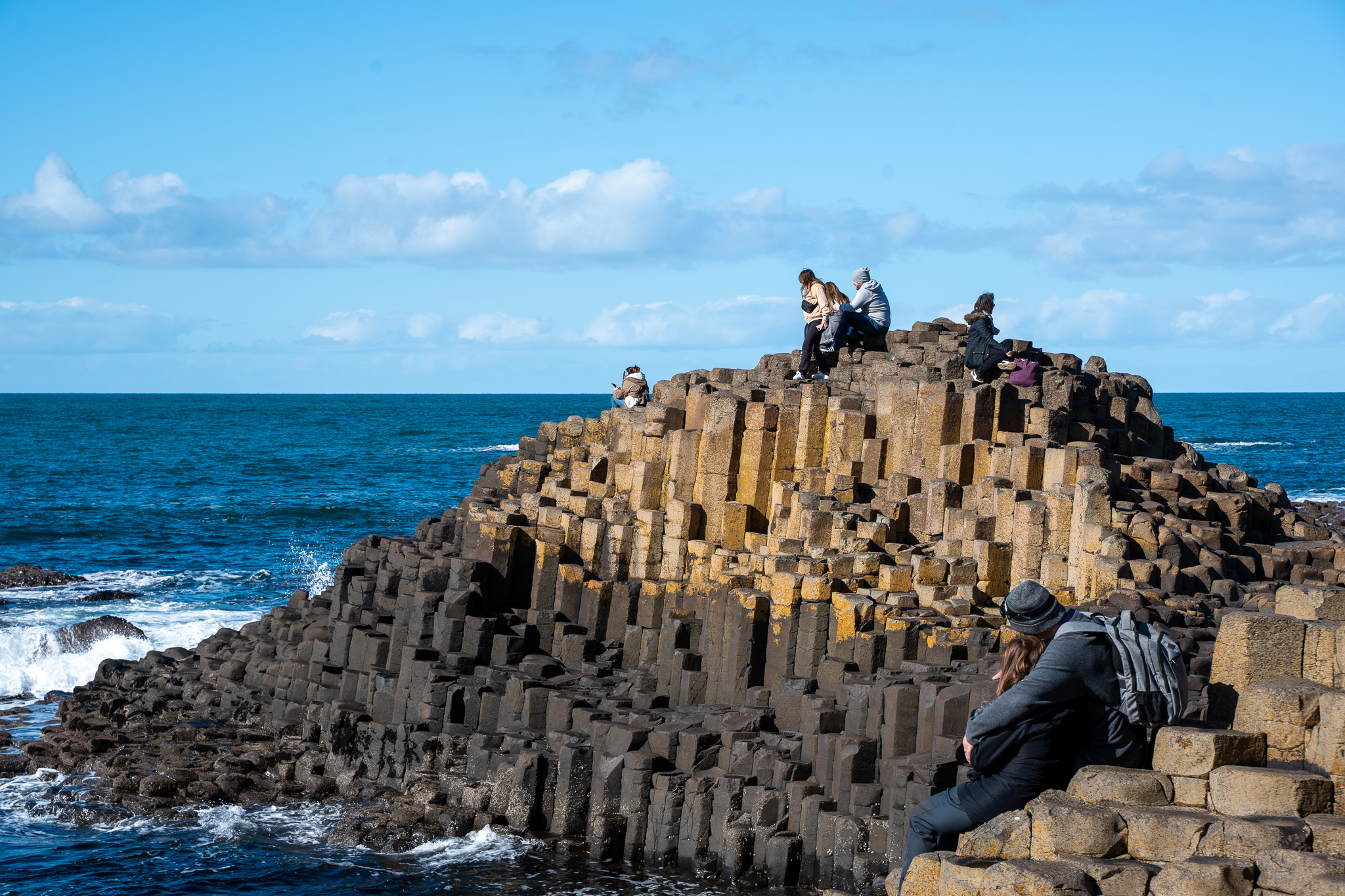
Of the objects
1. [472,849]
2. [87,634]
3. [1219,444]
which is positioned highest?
[1219,444]

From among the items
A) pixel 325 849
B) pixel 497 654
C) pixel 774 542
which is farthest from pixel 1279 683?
pixel 497 654

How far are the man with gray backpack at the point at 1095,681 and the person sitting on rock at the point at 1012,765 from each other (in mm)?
76

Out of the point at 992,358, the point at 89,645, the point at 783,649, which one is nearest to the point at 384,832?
the point at 783,649

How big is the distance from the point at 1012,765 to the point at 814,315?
12.7 m

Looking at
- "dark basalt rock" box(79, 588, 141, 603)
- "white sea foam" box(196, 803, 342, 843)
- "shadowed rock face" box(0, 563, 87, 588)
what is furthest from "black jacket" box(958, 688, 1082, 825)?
"shadowed rock face" box(0, 563, 87, 588)

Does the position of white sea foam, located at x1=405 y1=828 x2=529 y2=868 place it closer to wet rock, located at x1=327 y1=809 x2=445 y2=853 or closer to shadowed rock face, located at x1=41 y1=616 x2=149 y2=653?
wet rock, located at x1=327 y1=809 x2=445 y2=853

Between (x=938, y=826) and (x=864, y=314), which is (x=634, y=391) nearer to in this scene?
(x=864, y=314)

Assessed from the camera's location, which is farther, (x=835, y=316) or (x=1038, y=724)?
(x=835, y=316)

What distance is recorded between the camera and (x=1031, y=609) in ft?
25.4

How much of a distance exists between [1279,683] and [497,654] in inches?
454

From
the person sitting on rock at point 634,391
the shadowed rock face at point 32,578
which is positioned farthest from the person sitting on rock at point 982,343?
the shadowed rock face at point 32,578

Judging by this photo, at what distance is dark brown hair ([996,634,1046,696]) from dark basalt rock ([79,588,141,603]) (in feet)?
89.1

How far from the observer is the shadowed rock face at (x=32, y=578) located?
107ft

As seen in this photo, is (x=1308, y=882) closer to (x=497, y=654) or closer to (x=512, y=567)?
(x=497, y=654)
